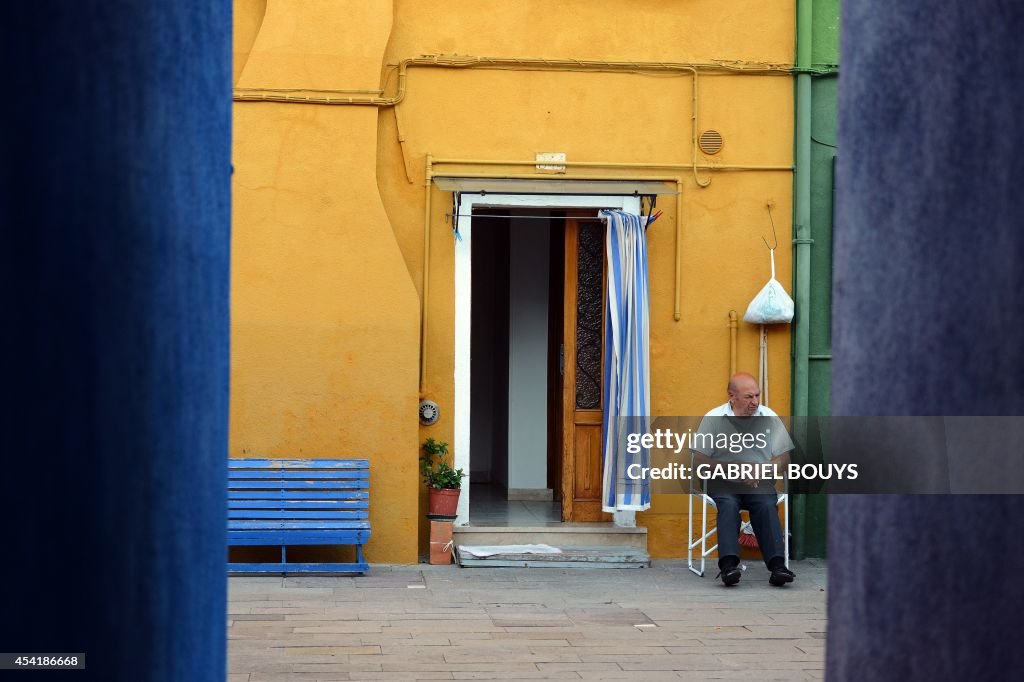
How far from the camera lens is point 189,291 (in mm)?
2289

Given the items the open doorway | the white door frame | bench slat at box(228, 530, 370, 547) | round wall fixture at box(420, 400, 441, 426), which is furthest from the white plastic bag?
bench slat at box(228, 530, 370, 547)

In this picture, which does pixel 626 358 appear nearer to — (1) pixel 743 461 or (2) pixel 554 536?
(1) pixel 743 461

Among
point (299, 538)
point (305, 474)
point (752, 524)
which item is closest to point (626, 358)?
point (752, 524)

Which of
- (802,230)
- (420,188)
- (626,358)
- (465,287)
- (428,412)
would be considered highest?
(420,188)

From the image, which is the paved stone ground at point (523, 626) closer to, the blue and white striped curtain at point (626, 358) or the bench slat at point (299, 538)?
the bench slat at point (299, 538)

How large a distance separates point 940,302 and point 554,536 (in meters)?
7.87

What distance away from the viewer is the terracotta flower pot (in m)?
9.74

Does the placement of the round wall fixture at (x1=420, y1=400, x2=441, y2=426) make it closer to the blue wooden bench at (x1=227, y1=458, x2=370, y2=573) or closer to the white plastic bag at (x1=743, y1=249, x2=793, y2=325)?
the blue wooden bench at (x1=227, y1=458, x2=370, y2=573)

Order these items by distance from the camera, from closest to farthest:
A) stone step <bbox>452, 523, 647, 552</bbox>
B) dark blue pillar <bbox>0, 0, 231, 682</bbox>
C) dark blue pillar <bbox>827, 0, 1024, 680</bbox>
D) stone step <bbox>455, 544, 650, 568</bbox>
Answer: dark blue pillar <bbox>0, 0, 231, 682</bbox> → dark blue pillar <bbox>827, 0, 1024, 680</bbox> → stone step <bbox>455, 544, 650, 568</bbox> → stone step <bbox>452, 523, 647, 552</bbox>

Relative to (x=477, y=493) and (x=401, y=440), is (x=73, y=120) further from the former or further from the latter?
(x=477, y=493)

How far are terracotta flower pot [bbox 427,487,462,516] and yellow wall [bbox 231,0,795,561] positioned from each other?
0.17m

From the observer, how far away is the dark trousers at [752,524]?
909 centimetres

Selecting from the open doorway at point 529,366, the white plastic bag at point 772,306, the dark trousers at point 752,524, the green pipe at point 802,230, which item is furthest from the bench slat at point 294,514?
the green pipe at point 802,230

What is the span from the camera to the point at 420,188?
10.0m
